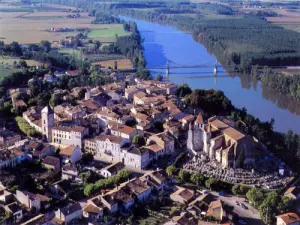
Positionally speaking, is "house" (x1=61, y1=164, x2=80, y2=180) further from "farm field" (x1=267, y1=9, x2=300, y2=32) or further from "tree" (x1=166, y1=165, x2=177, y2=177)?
"farm field" (x1=267, y1=9, x2=300, y2=32)

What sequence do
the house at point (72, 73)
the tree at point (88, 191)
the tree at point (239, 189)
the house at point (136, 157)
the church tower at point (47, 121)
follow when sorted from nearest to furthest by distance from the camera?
the tree at point (88, 191) → the tree at point (239, 189) → the house at point (136, 157) → the church tower at point (47, 121) → the house at point (72, 73)

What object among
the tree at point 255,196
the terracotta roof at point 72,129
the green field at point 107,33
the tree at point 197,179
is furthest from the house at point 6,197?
the green field at point 107,33

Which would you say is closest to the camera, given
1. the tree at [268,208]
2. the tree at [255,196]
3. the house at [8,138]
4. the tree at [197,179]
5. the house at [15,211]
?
the house at [15,211]

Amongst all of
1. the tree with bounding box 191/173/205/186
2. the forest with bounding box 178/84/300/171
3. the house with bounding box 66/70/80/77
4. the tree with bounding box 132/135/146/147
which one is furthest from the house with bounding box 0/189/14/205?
the house with bounding box 66/70/80/77

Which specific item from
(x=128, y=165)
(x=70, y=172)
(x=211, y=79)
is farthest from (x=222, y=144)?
(x=211, y=79)

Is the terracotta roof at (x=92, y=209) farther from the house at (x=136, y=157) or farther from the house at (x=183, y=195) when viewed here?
the house at (x=136, y=157)

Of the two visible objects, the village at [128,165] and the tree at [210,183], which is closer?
the village at [128,165]
